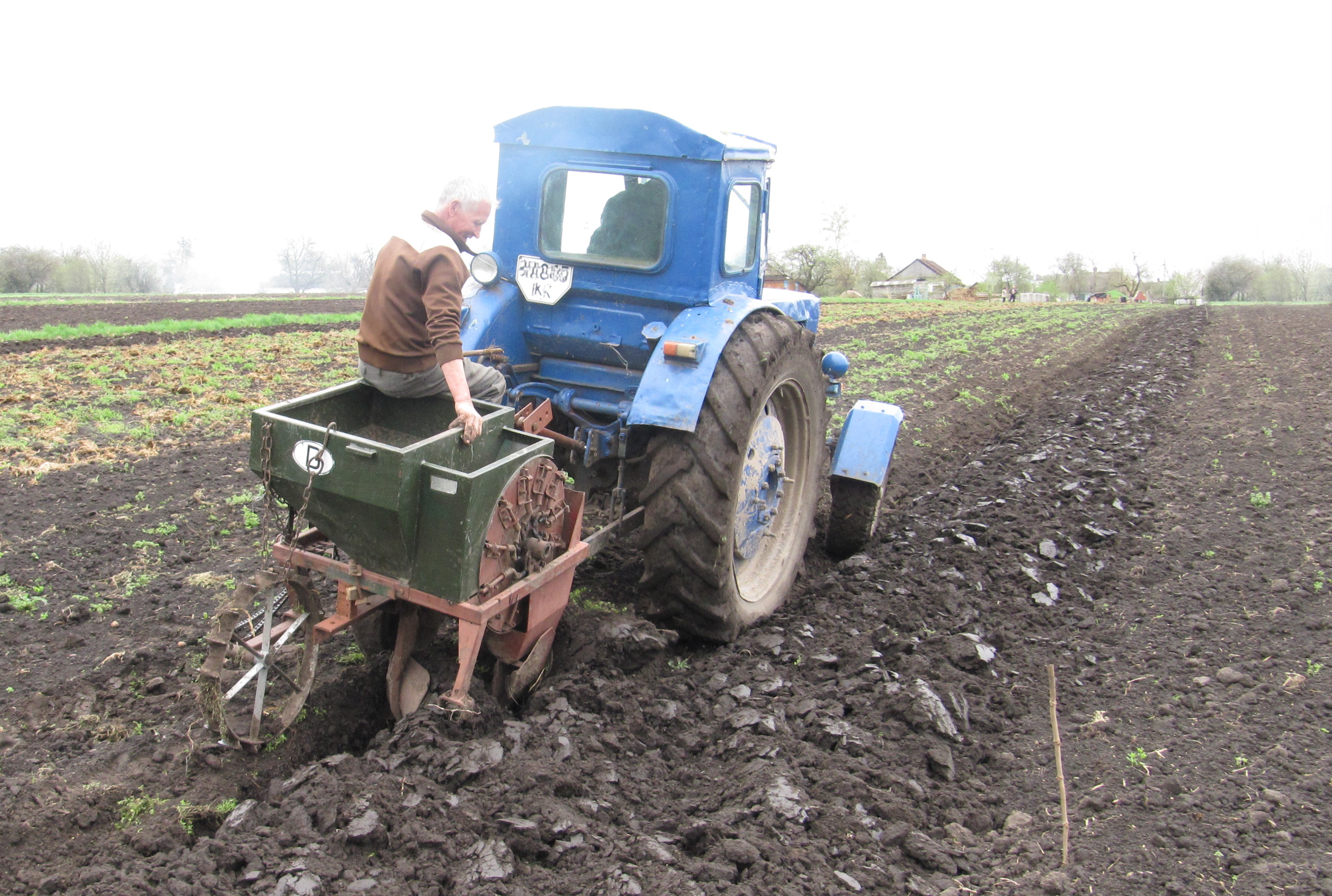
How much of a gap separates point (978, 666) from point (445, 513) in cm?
254

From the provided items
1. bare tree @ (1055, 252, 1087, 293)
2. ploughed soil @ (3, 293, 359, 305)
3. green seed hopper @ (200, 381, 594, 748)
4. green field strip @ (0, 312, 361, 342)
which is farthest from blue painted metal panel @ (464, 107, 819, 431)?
bare tree @ (1055, 252, 1087, 293)

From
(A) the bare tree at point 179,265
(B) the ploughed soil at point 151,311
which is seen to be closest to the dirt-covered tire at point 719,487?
(B) the ploughed soil at point 151,311

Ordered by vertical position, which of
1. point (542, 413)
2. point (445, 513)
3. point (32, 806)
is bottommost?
point (32, 806)

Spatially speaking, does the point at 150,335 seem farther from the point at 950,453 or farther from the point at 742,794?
the point at 742,794

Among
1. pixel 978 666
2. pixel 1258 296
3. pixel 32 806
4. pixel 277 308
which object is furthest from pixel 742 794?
pixel 1258 296

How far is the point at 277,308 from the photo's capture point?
74.6 feet

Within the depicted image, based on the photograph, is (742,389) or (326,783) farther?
(742,389)

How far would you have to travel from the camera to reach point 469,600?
314 cm

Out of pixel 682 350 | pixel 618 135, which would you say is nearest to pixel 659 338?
pixel 682 350

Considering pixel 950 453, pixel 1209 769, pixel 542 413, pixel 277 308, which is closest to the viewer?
pixel 1209 769

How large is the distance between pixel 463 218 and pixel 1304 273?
11192cm

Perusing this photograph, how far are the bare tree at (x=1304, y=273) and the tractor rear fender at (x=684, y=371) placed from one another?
97.9m

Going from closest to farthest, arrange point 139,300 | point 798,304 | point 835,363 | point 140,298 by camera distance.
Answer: point 798,304, point 835,363, point 139,300, point 140,298

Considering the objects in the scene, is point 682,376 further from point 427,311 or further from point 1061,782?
point 1061,782
